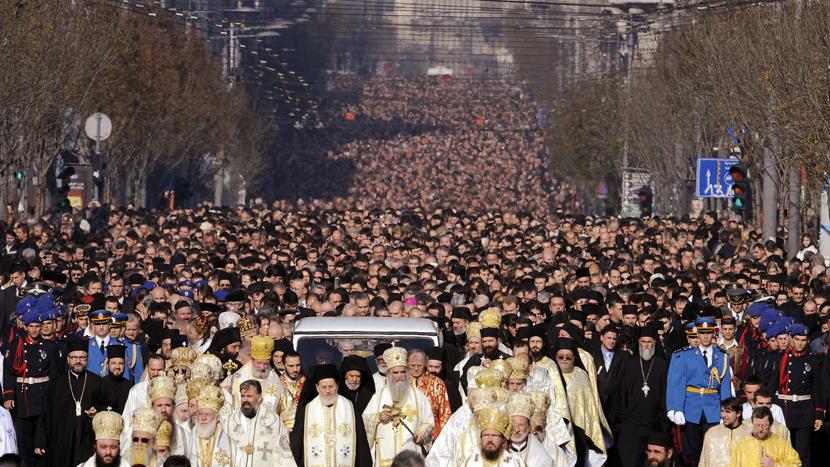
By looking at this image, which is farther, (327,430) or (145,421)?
(327,430)

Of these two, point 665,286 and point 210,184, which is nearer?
point 665,286

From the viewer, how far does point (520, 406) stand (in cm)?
1277

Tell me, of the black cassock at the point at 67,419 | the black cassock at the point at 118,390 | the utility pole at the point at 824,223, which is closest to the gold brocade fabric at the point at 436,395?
the black cassock at the point at 118,390

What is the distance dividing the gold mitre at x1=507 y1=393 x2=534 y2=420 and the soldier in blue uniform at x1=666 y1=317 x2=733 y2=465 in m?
5.92

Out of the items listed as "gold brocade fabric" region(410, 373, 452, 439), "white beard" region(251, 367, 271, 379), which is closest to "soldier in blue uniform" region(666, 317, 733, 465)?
"gold brocade fabric" region(410, 373, 452, 439)

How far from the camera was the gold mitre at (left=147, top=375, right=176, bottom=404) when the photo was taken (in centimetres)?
1398

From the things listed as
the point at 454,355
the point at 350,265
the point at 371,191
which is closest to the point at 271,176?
the point at 371,191

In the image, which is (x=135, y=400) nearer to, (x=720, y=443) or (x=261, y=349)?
(x=261, y=349)

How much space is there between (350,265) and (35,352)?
36.9 feet

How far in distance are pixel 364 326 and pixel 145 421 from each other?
428 cm

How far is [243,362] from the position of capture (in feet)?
56.7

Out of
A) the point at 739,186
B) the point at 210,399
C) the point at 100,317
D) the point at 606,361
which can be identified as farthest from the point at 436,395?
the point at 739,186

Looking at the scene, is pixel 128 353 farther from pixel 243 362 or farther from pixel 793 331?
pixel 793 331

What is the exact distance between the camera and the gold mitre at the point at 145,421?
12.8m
